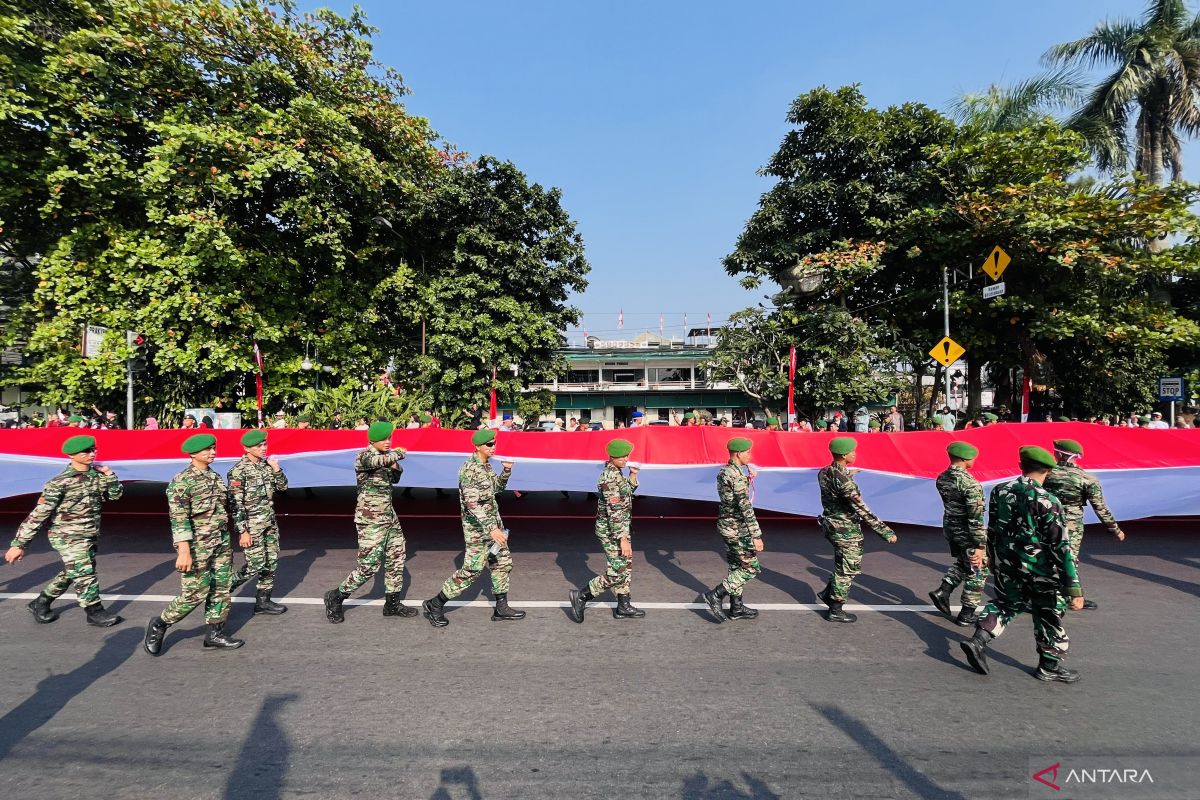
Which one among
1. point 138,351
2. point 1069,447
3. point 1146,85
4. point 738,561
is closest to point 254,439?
point 738,561

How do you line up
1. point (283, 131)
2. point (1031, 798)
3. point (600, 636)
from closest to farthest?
point (1031, 798), point (600, 636), point (283, 131)

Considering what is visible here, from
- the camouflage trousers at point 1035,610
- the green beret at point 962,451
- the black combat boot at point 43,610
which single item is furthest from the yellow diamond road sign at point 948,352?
the black combat boot at point 43,610

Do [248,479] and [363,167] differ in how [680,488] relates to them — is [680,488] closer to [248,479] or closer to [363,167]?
[248,479]

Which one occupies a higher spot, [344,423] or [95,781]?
[344,423]

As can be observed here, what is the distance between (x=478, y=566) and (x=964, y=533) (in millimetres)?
4489

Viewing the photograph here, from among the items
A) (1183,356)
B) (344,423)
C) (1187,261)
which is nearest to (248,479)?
(344,423)

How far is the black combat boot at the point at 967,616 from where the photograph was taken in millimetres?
5137

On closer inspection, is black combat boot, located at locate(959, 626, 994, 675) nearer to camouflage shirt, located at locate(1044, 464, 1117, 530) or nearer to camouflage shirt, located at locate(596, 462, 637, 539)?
camouflage shirt, located at locate(1044, 464, 1117, 530)

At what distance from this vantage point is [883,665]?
14.4 feet

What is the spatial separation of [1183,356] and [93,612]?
96.0 ft

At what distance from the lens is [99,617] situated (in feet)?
17.4

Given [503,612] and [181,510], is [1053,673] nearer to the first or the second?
[503,612]

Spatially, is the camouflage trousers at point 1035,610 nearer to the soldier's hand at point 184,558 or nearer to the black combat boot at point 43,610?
the soldier's hand at point 184,558

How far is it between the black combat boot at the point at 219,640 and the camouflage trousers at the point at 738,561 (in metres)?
4.24
